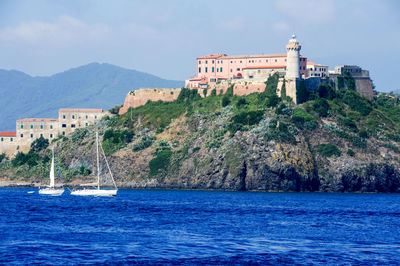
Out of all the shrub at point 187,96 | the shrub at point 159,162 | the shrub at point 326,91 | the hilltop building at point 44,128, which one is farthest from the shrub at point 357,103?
the hilltop building at point 44,128

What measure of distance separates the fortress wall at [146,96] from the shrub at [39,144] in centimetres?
1702

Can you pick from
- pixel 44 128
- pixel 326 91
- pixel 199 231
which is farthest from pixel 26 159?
pixel 199 231

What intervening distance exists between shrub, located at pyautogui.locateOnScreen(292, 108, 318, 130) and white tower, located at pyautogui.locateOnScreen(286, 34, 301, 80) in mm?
9689

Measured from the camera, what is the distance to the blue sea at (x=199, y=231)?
49.4 m

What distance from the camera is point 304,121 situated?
12331 cm

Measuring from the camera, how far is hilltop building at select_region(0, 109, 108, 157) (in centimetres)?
15475

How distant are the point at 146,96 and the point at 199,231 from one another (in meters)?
94.7

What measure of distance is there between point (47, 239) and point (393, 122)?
92558 millimetres

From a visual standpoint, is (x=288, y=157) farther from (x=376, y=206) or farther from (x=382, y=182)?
(x=376, y=206)

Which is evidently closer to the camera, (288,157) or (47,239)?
(47,239)

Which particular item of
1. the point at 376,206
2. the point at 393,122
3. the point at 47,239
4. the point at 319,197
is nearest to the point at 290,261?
the point at 47,239

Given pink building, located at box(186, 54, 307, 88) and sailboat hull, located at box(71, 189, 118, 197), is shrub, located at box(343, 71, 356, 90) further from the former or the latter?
sailboat hull, located at box(71, 189, 118, 197)

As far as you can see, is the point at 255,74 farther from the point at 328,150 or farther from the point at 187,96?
the point at 328,150

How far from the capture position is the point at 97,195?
106 metres
